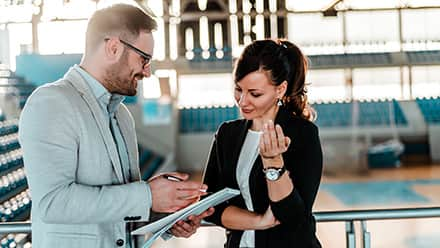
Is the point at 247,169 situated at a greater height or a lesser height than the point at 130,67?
lesser

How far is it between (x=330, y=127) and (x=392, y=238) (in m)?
6.79

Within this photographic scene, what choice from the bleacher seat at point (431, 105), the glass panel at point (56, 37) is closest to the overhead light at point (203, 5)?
the bleacher seat at point (431, 105)

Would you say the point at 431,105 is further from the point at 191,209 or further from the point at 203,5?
the point at 203,5

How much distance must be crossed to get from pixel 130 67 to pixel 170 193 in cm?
28

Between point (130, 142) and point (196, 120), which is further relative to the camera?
point (196, 120)

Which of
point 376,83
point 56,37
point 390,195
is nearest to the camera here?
point 56,37

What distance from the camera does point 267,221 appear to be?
134cm

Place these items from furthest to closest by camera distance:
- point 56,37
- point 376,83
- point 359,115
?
point 359,115 < point 376,83 < point 56,37

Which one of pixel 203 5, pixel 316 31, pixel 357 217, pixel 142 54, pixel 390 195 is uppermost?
pixel 203 5

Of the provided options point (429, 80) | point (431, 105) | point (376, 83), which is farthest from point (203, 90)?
point (431, 105)

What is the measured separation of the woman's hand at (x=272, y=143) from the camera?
1.21m

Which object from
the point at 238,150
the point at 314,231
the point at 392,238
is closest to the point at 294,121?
the point at 238,150

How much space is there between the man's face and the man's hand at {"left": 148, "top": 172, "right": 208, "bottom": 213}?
0.21 m

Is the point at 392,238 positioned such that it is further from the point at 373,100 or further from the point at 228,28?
the point at 228,28
